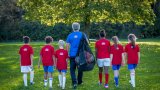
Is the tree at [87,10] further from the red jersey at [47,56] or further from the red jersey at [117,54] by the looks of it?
the red jersey at [47,56]

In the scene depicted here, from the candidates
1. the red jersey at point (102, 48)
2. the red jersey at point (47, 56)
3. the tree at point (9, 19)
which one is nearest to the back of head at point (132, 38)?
the red jersey at point (102, 48)

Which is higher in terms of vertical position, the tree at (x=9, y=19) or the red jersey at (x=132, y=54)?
the red jersey at (x=132, y=54)

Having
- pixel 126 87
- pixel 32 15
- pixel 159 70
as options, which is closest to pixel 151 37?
pixel 32 15

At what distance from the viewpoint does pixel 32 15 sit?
38.2 metres

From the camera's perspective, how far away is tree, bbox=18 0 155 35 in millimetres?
35281

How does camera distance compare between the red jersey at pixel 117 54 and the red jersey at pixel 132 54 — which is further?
the red jersey at pixel 117 54

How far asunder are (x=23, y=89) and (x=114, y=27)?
4464 centimetres

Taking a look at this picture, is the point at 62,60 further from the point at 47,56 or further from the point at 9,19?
the point at 9,19

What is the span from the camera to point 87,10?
34.9m

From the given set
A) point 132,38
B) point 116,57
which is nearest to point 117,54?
point 116,57

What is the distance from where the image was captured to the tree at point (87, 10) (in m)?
35.3

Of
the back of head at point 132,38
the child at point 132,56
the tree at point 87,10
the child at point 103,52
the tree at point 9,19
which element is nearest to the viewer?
the back of head at point 132,38

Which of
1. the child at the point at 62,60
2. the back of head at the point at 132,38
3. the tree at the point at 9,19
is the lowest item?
the tree at the point at 9,19

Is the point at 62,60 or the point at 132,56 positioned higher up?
the point at 132,56
